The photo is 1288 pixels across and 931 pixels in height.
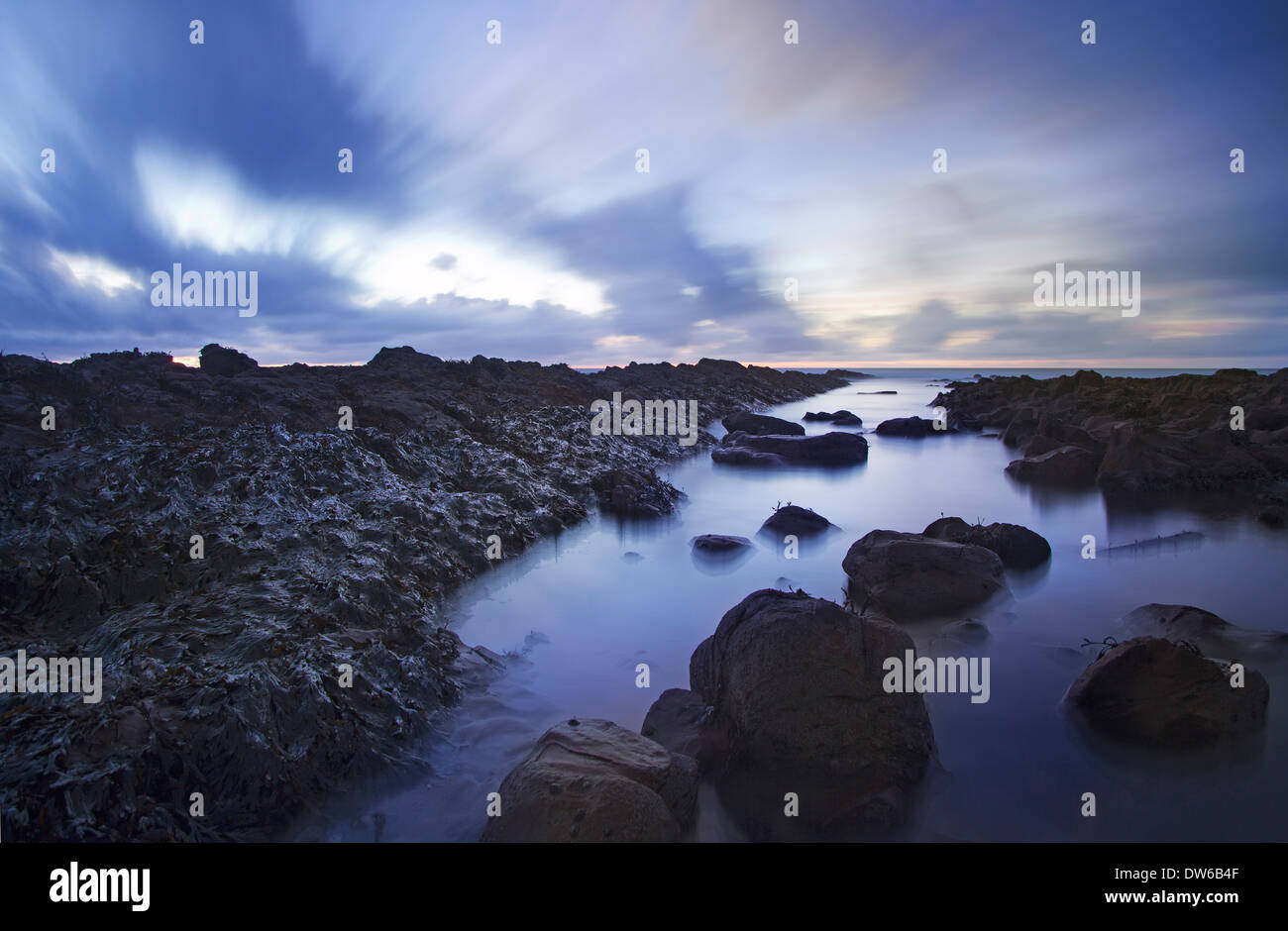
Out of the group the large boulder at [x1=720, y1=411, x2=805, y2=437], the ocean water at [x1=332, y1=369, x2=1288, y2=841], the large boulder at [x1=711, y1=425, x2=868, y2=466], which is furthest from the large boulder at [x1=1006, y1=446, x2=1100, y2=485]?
the large boulder at [x1=720, y1=411, x2=805, y2=437]

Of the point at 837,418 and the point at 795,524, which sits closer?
the point at 795,524

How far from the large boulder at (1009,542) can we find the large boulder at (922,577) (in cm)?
151

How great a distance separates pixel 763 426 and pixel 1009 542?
21.7 m

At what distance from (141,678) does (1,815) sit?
1.61 m

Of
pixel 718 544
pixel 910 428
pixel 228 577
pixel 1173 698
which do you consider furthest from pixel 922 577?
pixel 910 428

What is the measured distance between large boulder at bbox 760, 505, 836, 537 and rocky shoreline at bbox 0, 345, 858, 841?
10.9 feet

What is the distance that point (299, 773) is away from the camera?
16.8 ft

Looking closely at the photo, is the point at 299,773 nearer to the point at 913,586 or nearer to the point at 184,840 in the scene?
the point at 184,840

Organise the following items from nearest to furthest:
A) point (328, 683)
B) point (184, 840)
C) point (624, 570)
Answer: point (184, 840) < point (328, 683) < point (624, 570)

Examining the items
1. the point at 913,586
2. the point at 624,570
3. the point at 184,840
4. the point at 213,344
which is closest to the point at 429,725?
the point at 184,840

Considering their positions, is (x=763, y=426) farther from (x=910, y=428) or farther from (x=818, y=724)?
(x=818, y=724)

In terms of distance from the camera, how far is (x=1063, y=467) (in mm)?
19750

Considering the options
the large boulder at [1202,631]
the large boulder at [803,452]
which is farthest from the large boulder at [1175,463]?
the large boulder at [1202,631]

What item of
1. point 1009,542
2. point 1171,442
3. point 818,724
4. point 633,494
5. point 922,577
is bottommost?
point 818,724
